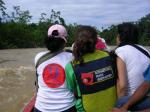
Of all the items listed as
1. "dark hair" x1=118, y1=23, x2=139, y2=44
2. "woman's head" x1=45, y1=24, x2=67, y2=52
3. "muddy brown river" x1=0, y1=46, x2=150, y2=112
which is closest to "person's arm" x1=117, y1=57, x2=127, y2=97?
"dark hair" x1=118, y1=23, x2=139, y2=44

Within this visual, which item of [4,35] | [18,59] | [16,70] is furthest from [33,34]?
[16,70]

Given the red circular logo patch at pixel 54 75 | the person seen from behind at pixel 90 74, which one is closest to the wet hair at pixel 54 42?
the red circular logo patch at pixel 54 75

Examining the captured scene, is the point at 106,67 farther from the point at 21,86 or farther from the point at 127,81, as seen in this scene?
the point at 21,86

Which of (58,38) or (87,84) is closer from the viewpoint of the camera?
(87,84)

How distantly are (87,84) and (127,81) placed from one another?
0.42 m

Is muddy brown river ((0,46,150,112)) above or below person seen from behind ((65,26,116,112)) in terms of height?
below

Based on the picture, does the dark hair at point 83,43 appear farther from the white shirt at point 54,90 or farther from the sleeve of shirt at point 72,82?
the white shirt at point 54,90

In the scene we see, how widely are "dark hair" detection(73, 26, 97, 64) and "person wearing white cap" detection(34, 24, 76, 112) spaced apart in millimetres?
237

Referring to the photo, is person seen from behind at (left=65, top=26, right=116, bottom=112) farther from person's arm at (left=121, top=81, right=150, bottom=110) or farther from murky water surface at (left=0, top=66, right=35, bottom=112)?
murky water surface at (left=0, top=66, right=35, bottom=112)

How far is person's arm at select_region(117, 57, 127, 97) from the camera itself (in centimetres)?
401

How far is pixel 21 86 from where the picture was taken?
8.98 meters

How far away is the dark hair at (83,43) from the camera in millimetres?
3918

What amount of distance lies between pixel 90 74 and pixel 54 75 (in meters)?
0.37

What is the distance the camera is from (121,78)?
13.3ft
